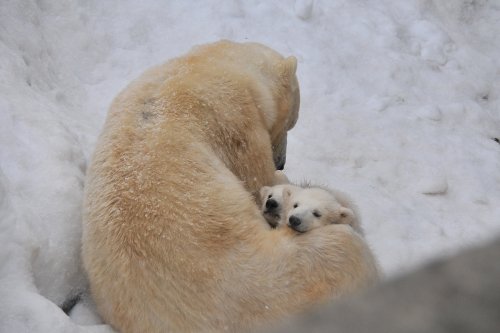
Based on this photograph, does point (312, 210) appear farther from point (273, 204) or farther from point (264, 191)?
point (264, 191)

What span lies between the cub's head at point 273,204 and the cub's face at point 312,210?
32mm

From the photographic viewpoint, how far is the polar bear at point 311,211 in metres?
3.23

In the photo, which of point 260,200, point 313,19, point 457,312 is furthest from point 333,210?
point 313,19

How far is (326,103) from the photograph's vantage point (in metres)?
6.08

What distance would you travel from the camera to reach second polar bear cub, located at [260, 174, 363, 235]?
3400 millimetres

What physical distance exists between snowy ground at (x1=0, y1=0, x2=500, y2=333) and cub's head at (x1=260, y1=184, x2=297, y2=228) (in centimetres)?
81

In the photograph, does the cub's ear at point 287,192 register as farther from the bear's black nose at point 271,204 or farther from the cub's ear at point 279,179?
the cub's ear at point 279,179

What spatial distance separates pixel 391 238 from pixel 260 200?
1377mm

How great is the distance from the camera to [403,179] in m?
5.55

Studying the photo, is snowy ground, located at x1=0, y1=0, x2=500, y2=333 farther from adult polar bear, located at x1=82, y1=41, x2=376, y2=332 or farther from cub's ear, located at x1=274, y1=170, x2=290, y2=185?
cub's ear, located at x1=274, y1=170, x2=290, y2=185

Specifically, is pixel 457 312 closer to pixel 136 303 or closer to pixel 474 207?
pixel 136 303

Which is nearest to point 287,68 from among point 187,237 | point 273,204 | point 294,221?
point 273,204

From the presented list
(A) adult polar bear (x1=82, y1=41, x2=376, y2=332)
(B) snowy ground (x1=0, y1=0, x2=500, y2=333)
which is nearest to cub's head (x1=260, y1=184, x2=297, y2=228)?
(A) adult polar bear (x1=82, y1=41, x2=376, y2=332)

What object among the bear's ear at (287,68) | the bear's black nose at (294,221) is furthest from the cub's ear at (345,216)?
the bear's ear at (287,68)
